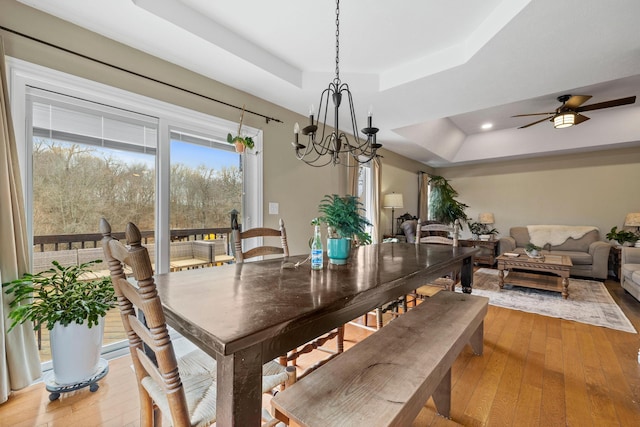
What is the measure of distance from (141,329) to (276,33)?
2.30 metres

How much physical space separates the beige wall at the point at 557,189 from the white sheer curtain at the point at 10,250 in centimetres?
748

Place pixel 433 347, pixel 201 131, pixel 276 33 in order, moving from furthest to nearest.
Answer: pixel 201 131 < pixel 276 33 < pixel 433 347

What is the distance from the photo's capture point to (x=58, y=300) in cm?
163

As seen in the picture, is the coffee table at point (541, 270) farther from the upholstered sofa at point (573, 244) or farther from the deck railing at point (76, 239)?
the deck railing at point (76, 239)

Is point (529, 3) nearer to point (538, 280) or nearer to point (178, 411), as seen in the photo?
point (178, 411)

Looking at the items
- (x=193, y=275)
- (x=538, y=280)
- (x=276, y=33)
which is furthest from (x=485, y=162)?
(x=193, y=275)

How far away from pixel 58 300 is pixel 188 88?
73.8 inches

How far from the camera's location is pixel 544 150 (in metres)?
5.41

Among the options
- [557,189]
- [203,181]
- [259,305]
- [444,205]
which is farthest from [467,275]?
[557,189]

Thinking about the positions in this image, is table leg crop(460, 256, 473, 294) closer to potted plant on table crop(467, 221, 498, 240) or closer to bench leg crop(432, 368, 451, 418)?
bench leg crop(432, 368, 451, 418)

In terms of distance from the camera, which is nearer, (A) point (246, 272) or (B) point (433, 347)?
(B) point (433, 347)

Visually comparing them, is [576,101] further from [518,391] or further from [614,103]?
[518,391]

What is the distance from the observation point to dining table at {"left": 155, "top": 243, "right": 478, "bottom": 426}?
72 cm

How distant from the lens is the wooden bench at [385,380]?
860 millimetres
